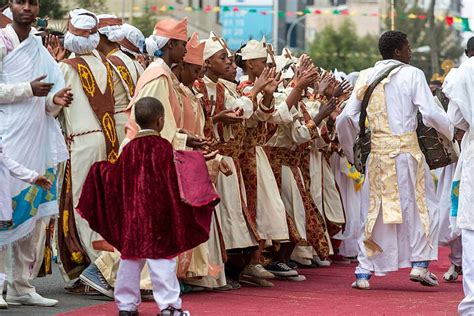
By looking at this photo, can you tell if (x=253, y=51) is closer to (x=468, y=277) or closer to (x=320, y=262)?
(x=320, y=262)

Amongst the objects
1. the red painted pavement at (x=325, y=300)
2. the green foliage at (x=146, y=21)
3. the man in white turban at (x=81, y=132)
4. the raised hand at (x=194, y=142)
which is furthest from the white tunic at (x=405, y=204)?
the green foliage at (x=146, y=21)

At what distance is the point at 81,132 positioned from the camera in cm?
1088

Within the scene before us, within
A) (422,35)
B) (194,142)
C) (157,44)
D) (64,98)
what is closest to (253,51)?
(157,44)

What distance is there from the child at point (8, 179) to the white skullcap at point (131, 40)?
291 cm

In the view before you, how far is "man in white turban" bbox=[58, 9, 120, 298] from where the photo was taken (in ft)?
35.6

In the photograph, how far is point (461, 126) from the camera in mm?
9422

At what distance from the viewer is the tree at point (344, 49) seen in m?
66.2

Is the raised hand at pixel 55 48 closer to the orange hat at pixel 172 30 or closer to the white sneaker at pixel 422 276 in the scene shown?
the orange hat at pixel 172 30

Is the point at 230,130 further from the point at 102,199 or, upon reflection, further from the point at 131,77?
the point at 102,199

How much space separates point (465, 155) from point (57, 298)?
3288mm

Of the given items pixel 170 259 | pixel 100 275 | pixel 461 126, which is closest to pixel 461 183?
pixel 461 126

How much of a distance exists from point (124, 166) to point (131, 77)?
8.50 feet

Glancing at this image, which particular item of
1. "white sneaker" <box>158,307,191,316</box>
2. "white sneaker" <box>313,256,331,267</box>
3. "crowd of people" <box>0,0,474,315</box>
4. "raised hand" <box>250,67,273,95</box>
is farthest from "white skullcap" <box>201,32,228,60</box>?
"white sneaker" <box>313,256,331,267</box>

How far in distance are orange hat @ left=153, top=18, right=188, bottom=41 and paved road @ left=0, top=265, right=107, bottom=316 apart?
6.68 ft
